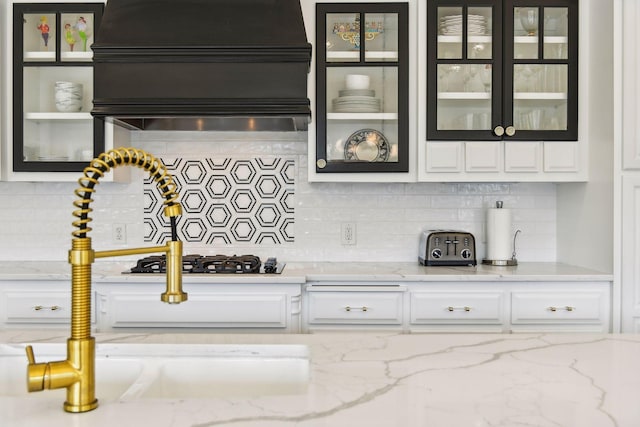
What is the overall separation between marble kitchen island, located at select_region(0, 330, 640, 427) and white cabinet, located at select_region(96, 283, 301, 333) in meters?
1.19

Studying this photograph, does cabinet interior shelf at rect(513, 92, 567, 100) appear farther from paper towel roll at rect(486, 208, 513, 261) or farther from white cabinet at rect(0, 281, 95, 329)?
white cabinet at rect(0, 281, 95, 329)

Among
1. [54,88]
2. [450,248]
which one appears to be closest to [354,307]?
[450,248]

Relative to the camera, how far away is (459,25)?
288cm

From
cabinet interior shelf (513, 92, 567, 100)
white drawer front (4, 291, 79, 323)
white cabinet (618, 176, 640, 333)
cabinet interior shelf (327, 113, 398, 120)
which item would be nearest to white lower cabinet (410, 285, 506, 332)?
white cabinet (618, 176, 640, 333)

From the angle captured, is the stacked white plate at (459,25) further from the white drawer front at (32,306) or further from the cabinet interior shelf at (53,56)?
the white drawer front at (32,306)

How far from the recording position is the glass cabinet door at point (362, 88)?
288cm

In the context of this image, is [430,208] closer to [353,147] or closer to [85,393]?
[353,147]

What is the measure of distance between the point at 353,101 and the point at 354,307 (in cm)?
106

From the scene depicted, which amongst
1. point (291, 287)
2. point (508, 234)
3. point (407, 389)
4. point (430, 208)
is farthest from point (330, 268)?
point (407, 389)

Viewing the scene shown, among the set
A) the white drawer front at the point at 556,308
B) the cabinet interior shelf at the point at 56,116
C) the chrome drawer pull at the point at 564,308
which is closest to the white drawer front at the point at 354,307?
the white drawer front at the point at 556,308

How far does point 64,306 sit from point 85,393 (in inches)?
76.2

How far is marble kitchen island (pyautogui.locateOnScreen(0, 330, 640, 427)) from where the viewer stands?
0.86 metres

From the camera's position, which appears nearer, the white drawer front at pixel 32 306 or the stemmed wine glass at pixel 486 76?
the white drawer front at pixel 32 306

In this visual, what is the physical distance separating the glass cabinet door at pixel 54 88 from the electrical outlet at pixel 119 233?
47 centimetres
